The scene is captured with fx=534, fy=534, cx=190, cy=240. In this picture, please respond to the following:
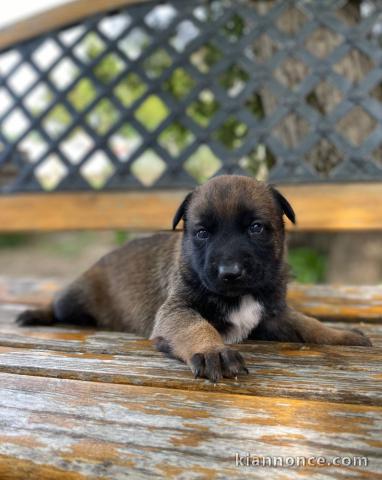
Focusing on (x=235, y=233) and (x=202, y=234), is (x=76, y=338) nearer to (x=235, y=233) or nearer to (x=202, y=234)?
(x=202, y=234)

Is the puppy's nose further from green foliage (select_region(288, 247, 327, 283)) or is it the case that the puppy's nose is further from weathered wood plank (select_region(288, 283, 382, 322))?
green foliage (select_region(288, 247, 327, 283))

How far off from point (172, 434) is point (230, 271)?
714 millimetres

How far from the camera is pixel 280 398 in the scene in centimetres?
182

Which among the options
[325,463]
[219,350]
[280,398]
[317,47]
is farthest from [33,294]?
[317,47]

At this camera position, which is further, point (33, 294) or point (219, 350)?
point (33, 294)

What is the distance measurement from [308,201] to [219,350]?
2.53 m

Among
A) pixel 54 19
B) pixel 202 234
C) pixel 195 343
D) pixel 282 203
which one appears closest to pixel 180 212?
pixel 202 234

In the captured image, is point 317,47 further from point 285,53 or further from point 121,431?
point 121,431

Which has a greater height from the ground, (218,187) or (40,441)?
(218,187)

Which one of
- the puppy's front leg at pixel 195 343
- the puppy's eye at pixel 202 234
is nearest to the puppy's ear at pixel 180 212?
the puppy's eye at pixel 202 234

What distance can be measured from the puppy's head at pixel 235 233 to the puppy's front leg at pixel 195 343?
0.59 feet

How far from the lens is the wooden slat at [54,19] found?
4.81m

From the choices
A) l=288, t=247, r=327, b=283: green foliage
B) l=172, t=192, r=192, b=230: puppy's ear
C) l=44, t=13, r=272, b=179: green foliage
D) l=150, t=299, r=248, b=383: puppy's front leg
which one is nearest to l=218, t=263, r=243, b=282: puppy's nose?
l=150, t=299, r=248, b=383: puppy's front leg

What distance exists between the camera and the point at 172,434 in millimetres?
1672
